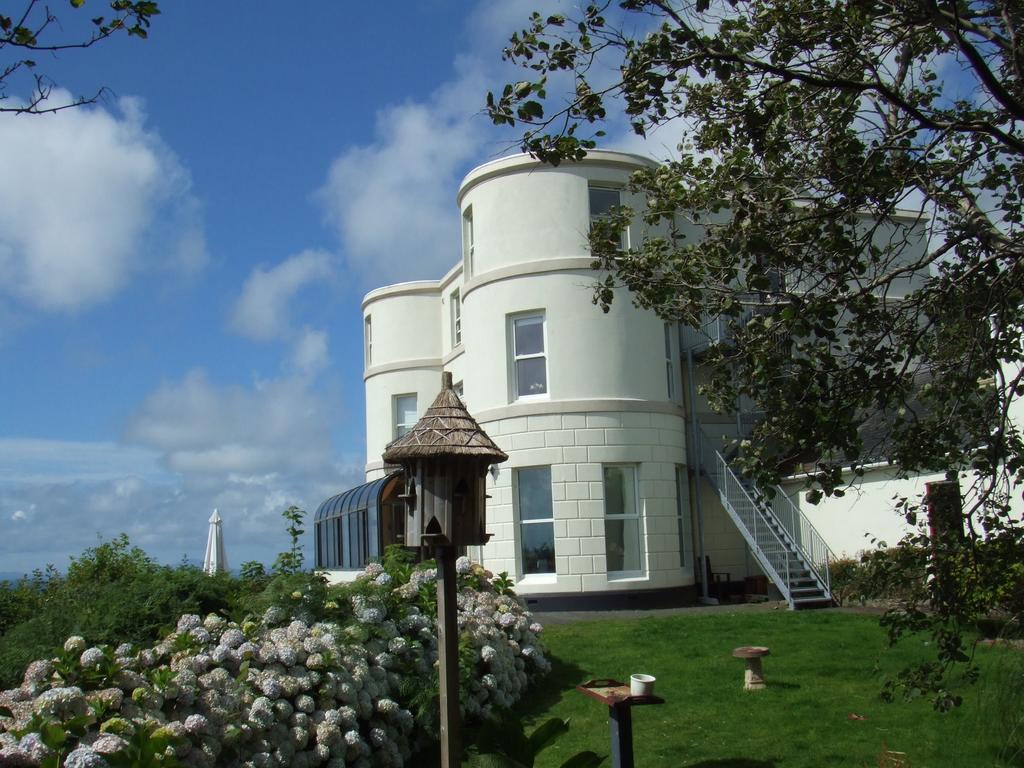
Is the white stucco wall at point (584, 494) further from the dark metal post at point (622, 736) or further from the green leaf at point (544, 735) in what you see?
the dark metal post at point (622, 736)

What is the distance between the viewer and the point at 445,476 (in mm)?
6898

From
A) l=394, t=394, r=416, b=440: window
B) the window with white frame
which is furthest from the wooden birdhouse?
l=394, t=394, r=416, b=440: window

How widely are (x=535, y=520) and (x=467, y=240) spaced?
688 cm

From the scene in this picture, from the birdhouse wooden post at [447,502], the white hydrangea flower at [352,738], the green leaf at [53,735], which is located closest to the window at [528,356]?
the white hydrangea flower at [352,738]

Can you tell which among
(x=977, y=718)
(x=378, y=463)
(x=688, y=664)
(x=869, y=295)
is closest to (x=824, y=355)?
(x=869, y=295)

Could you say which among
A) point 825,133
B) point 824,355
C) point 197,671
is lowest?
point 197,671

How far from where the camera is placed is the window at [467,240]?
75.0ft

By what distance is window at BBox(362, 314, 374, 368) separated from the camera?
31.7 meters

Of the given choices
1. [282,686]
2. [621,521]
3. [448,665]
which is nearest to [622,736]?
[448,665]

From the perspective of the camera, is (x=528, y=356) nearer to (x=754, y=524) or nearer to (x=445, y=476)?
(x=754, y=524)

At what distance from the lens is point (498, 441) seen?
20.9 meters

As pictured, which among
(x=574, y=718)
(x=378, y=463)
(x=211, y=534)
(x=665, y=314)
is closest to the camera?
(x=665, y=314)

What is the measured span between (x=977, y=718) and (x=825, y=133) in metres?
4.47

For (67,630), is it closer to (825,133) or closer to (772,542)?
(825,133)
